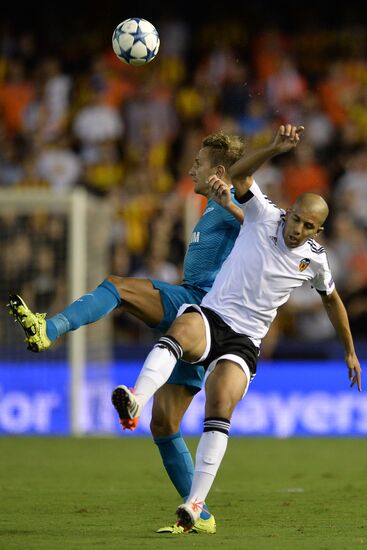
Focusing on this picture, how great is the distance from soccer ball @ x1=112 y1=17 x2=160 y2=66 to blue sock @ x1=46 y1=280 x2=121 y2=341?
6.25 ft

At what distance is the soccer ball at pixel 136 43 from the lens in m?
8.40

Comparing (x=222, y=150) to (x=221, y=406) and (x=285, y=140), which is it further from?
(x=221, y=406)

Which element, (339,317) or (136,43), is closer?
(339,317)

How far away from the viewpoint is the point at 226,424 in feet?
22.3

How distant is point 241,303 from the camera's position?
7.11m

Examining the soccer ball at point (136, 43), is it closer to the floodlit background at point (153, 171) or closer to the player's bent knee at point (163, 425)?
the player's bent knee at point (163, 425)

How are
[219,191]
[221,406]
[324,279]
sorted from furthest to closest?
1. [324,279]
2. [219,191]
3. [221,406]

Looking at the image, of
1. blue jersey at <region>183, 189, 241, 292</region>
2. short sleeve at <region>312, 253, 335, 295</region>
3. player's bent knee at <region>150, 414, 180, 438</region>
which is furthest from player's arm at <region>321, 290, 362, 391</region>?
player's bent knee at <region>150, 414, 180, 438</region>

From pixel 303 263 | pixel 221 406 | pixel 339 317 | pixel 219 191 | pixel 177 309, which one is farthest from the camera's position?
pixel 177 309

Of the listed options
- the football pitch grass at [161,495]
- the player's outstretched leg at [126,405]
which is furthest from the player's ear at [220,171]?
the football pitch grass at [161,495]

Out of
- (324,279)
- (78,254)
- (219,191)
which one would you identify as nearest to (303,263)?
(324,279)

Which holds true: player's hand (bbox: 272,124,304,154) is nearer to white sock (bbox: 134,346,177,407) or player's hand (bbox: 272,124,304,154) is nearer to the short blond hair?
the short blond hair

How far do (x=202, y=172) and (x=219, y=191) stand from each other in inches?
22.1

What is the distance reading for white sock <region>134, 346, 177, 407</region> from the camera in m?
6.54
